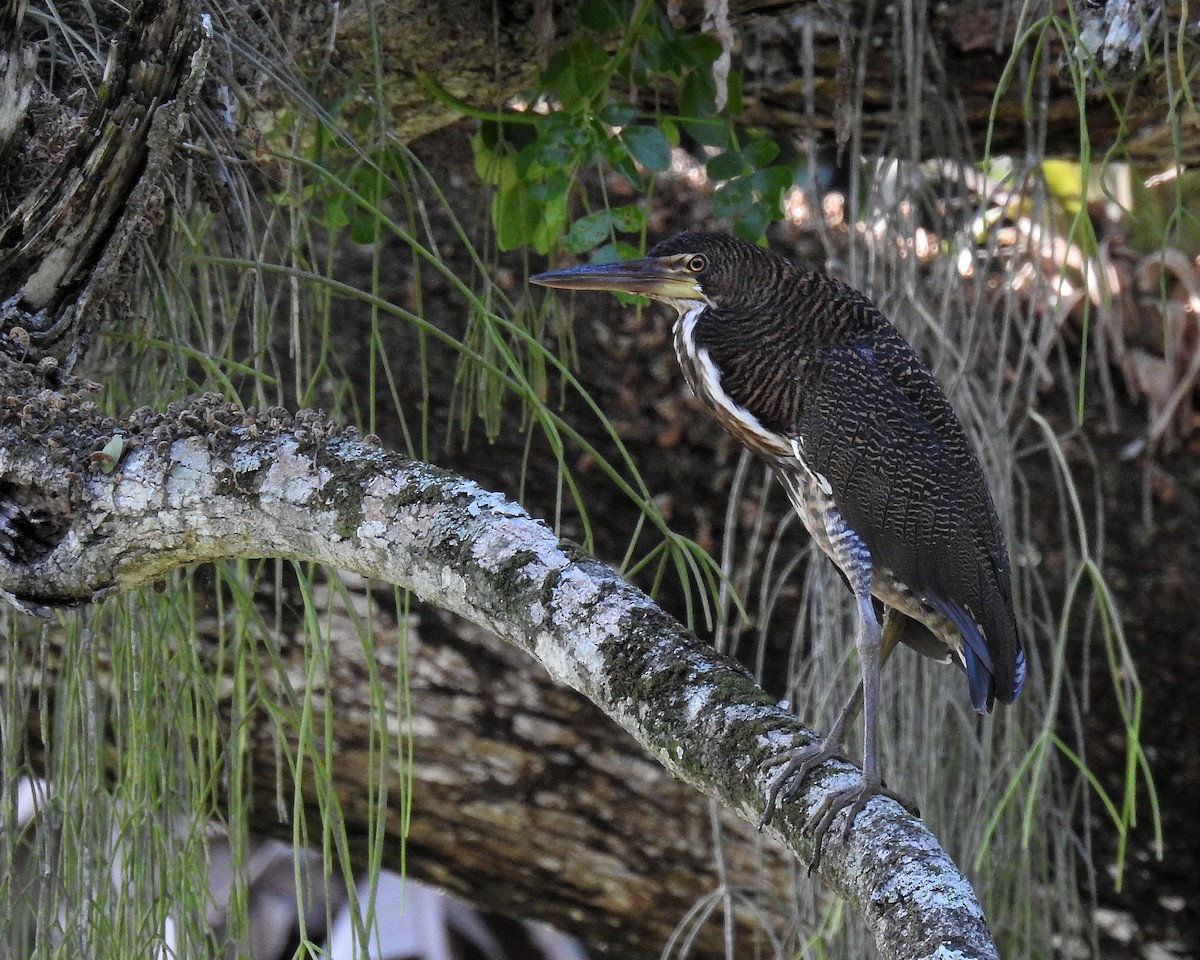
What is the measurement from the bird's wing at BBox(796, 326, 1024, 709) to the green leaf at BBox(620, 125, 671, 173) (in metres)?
0.27

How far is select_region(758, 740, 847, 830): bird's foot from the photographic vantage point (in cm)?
90

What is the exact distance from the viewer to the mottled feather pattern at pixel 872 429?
155cm

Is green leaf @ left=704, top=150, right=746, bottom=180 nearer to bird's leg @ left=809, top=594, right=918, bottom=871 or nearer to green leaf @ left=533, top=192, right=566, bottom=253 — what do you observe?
green leaf @ left=533, top=192, right=566, bottom=253

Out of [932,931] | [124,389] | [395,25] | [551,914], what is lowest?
[551,914]

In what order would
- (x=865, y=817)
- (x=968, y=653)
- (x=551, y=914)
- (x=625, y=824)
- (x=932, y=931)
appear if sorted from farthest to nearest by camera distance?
(x=551, y=914) → (x=625, y=824) → (x=968, y=653) → (x=865, y=817) → (x=932, y=931)

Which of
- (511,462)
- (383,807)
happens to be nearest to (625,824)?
(511,462)

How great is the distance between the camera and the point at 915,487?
160cm

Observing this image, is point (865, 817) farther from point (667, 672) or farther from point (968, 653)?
point (968, 653)

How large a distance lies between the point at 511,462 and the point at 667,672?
1.68 meters

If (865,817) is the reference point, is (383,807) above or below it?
below

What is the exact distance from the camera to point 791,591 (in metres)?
2.58

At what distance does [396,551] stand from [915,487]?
775 millimetres

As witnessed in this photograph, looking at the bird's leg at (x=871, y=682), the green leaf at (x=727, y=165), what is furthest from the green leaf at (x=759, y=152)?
the bird's leg at (x=871, y=682)

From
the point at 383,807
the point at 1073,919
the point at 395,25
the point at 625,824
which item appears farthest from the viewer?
the point at 625,824
